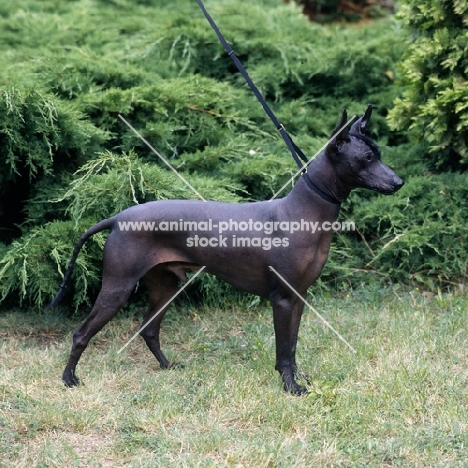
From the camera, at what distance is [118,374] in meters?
4.41

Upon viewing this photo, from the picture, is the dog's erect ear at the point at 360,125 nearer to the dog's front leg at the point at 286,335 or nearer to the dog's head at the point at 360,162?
the dog's head at the point at 360,162

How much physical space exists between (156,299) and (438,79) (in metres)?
3.15

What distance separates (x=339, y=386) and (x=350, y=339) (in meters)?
0.77

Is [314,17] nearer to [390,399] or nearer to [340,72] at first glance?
[340,72]

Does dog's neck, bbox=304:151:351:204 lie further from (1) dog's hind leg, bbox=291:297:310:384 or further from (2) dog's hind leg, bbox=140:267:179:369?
(2) dog's hind leg, bbox=140:267:179:369

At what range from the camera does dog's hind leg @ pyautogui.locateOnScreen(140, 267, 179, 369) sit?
174 inches

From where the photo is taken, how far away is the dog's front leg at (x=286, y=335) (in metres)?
4.01

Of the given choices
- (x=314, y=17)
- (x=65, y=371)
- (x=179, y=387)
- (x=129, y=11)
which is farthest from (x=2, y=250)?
(x=314, y=17)

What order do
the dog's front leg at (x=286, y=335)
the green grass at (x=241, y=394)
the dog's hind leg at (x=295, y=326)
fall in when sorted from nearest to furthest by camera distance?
the green grass at (x=241, y=394) < the dog's front leg at (x=286, y=335) < the dog's hind leg at (x=295, y=326)

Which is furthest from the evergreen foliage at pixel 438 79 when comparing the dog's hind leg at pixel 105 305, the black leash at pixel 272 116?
the dog's hind leg at pixel 105 305

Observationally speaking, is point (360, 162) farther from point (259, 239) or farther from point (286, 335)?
point (286, 335)

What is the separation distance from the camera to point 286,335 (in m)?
4.05

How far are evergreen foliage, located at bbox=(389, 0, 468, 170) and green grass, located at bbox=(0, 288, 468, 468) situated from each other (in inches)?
56.4

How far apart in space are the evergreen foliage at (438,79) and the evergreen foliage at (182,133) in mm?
285
